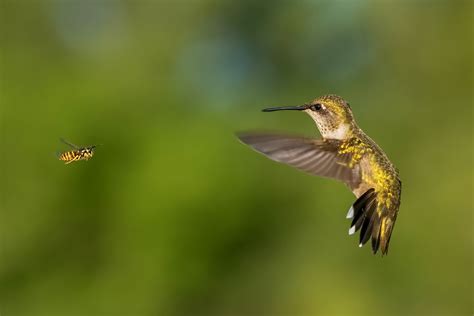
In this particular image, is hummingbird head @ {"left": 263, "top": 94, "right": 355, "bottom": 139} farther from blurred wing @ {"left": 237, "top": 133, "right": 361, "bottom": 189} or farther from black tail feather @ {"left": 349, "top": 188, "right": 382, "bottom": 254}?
black tail feather @ {"left": 349, "top": 188, "right": 382, "bottom": 254}

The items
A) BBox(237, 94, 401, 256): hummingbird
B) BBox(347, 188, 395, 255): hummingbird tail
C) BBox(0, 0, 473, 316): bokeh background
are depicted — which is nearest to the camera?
BBox(237, 94, 401, 256): hummingbird

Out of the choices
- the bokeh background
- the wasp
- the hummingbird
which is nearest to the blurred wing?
the hummingbird

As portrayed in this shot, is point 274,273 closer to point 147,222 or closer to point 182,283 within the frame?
point 182,283

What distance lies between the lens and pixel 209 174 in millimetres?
7008

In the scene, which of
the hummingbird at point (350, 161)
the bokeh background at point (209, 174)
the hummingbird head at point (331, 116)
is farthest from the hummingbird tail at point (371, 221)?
the bokeh background at point (209, 174)

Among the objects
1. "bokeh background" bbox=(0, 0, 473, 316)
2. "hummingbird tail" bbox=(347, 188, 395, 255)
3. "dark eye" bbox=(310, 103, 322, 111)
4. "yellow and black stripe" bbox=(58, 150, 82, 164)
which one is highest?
"bokeh background" bbox=(0, 0, 473, 316)

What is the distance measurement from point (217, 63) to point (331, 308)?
3551 millimetres

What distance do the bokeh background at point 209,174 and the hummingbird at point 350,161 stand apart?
16.8 ft

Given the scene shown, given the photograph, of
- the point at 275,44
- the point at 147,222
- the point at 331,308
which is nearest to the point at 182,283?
the point at 147,222

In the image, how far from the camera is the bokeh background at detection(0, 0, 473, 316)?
6.66 metres

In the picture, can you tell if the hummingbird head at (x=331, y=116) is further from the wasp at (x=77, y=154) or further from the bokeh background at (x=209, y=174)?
the bokeh background at (x=209, y=174)

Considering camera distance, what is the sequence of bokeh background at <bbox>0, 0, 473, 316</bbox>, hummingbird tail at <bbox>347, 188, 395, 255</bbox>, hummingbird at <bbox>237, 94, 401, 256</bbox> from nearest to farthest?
hummingbird at <bbox>237, 94, 401, 256</bbox>
hummingbird tail at <bbox>347, 188, 395, 255</bbox>
bokeh background at <bbox>0, 0, 473, 316</bbox>

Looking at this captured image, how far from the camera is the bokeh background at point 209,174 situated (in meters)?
6.66

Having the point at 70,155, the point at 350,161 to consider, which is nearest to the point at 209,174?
the point at 70,155
